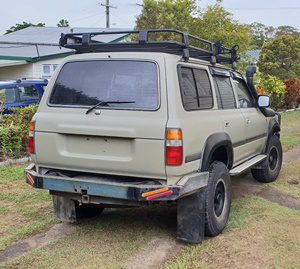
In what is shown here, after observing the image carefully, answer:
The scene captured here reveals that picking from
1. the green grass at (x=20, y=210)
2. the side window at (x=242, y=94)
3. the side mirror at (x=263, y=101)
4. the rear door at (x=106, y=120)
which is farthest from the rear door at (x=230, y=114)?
the green grass at (x=20, y=210)

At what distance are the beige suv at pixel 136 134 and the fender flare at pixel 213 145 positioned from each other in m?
0.01

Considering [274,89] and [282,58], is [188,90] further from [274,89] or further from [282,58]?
[282,58]

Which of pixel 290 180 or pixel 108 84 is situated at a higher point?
pixel 108 84

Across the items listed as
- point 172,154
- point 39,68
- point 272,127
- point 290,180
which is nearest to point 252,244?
point 172,154

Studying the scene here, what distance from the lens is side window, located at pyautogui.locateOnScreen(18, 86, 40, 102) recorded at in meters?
12.1

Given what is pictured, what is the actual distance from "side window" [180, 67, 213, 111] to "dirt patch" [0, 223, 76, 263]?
202 centimetres

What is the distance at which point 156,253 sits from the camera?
4.13 m

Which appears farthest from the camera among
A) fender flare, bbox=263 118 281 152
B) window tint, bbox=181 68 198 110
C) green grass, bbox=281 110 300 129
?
green grass, bbox=281 110 300 129

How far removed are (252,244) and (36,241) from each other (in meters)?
2.28

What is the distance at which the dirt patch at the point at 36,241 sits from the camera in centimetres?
418

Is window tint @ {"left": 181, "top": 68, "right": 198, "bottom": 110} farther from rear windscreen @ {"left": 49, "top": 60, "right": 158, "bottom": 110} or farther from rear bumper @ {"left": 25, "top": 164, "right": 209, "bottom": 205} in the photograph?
rear bumper @ {"left": 25, "top": 164, "right": 209, "bottom": 205}

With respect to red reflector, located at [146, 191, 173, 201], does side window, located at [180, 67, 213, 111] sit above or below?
above

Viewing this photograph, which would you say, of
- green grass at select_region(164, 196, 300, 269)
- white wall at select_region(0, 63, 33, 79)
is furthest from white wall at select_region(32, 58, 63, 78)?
green grass at select_region(164, 196, 300, 269)

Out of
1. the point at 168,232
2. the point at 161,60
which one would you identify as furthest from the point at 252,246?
the point at 161,60
